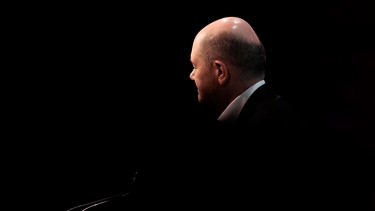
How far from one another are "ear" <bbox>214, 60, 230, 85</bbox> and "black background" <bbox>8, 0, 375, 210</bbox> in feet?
1.84

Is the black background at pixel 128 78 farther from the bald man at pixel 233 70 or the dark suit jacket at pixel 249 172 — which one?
the dark suit jacket at pixel 249 172

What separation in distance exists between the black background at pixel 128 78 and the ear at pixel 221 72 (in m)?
0.56

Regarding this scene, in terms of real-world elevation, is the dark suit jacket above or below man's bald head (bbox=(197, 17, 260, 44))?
below

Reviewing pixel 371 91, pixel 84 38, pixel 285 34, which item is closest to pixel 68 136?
pixel 84 38

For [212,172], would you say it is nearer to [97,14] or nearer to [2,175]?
[97,14]

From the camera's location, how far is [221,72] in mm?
1294

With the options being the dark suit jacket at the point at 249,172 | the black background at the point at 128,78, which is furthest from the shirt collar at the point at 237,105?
the black background at the point at 128,78

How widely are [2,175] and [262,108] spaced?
155 centimetres

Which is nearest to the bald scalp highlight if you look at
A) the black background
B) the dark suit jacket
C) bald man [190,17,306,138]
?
bald man [190,17,306,138]

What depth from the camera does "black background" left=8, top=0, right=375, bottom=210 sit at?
1.80 meters

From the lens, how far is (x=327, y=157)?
110 cm

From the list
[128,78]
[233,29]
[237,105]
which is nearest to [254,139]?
[237,105]

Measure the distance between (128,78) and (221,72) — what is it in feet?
2.51

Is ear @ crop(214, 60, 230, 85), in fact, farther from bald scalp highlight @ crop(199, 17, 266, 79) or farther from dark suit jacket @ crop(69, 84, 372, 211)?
dark suit jacket @ crop(69, 84, 372, 211)
